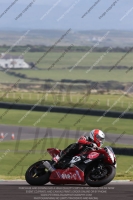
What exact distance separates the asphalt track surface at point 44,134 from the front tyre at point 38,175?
75.7 feet

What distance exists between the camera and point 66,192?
12.3m

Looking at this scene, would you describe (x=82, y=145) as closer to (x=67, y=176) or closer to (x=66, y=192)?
(x=67, y=176)

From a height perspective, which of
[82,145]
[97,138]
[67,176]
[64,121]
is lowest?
[64,121]

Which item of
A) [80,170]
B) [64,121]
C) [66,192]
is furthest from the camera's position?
[64,121]

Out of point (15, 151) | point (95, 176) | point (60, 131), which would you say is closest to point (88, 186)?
point (95, 176)

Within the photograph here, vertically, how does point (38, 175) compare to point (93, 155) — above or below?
below

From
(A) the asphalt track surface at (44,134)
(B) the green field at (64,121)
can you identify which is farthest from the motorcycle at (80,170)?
(B) the green field at (64,121)

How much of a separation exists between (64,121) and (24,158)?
20291 millimetres

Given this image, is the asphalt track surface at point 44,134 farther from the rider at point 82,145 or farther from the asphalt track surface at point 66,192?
the asphalt track surface at point 66,192

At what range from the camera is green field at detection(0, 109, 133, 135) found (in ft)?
152

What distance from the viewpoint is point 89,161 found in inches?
552

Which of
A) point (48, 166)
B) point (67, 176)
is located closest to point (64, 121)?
point (48, 166)

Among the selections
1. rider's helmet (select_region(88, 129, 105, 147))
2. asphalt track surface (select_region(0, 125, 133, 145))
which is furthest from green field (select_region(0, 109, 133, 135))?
rider's helmet (select_region(88, 129, 105, 147))

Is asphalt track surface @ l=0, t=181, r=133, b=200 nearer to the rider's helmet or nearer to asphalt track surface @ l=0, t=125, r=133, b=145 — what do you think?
the rider's helmet
